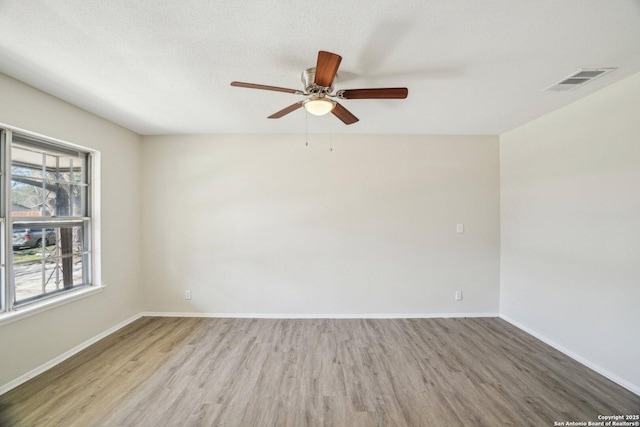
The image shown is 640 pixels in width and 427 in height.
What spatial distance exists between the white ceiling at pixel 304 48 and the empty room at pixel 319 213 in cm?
2

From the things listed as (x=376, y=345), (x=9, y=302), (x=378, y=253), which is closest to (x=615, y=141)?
(x=378, y=253)

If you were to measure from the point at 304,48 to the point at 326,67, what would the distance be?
337 millimetres

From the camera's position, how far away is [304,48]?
5.14ft

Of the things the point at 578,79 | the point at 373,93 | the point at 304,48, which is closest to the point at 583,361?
the point at 578,79

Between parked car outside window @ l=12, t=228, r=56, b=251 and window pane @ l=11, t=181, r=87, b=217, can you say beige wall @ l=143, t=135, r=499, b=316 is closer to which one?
window pane @ l=11, t=181, r=87, b=217

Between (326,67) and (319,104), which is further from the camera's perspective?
(319,104)

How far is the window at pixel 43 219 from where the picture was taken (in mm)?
1935

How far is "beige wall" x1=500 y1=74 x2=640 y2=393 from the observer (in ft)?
6.32

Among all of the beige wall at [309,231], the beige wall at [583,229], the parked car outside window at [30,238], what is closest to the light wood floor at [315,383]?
the beige wall at [583,229]

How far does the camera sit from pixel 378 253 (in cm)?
326

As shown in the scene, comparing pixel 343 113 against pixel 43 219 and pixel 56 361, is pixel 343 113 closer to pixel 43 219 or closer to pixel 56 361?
pixel 43 219

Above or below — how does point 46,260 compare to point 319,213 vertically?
below

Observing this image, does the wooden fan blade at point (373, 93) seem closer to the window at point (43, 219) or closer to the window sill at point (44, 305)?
the window at point (43, 219)

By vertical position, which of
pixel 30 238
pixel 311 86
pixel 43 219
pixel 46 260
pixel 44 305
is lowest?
pixel 44 305
